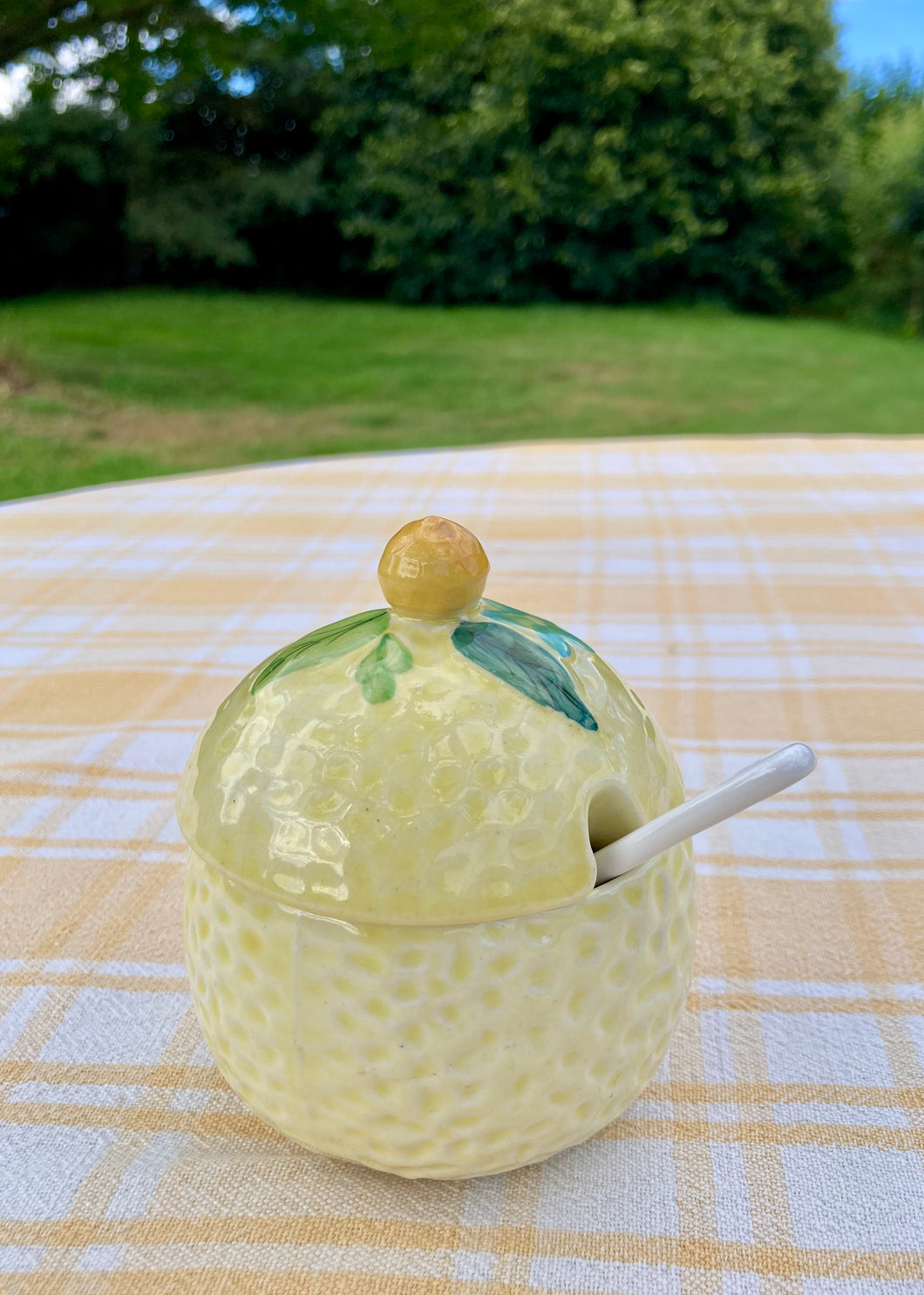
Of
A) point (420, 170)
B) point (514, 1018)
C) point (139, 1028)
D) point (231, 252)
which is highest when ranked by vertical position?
point (420, 170)

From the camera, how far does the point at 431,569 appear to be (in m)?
0.52

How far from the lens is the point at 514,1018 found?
485 millimetres

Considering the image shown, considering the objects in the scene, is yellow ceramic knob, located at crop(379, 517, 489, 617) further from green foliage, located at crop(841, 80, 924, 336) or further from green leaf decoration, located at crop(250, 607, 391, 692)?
green foliage, located at crop(841, 80, 924, 336)

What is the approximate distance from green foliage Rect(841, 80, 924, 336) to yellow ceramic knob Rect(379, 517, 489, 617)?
21.9 feet

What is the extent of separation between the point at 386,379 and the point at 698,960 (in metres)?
5.11

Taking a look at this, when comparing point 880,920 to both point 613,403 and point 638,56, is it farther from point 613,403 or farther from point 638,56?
point 638,56

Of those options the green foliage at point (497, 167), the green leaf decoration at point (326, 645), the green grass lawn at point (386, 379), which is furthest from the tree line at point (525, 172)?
the green leaf decoration at point (326, 645)

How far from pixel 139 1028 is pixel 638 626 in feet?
2.66

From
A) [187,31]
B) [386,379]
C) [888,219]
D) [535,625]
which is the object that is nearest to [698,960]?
[535,625]

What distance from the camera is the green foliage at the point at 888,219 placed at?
6332 millimetres

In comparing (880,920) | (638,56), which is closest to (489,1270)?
(880,920)

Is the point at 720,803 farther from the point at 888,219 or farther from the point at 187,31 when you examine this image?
the point at 888,219

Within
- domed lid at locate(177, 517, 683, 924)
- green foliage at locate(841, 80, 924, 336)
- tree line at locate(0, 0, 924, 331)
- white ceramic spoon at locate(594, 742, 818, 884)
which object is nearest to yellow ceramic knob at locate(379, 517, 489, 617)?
domed lid at locate(177, 517, 683, 924)

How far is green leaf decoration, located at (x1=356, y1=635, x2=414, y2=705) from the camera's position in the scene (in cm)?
50
